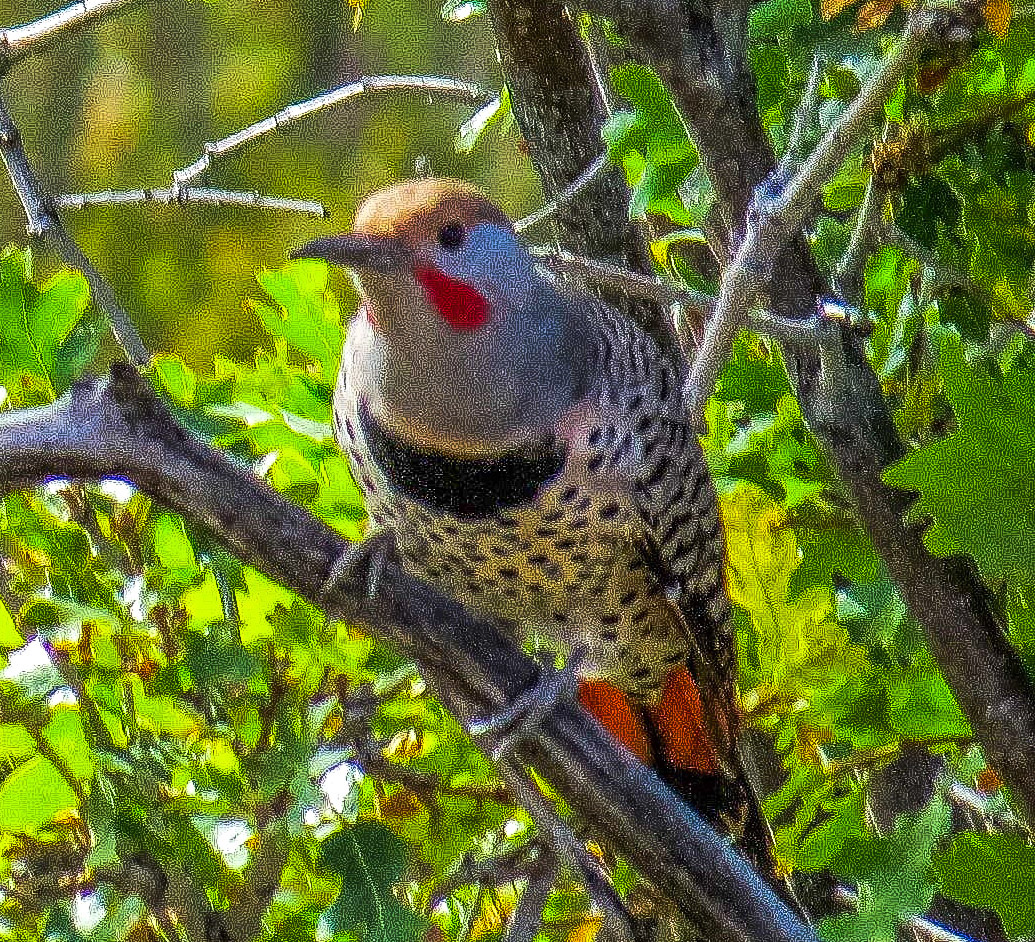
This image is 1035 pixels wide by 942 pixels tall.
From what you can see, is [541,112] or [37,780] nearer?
[37,780]

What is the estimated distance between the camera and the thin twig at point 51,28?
101cm

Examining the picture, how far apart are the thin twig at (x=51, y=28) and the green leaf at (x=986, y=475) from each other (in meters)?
0.64

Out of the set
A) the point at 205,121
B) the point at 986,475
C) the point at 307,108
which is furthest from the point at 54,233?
the point at 205,121

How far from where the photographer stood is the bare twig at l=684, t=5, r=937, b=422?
72 cm

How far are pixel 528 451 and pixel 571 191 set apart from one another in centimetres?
22

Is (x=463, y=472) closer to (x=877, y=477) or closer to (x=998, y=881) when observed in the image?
(x=877, y=477)

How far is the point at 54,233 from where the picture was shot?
995mm

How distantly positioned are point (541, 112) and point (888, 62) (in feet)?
1.91

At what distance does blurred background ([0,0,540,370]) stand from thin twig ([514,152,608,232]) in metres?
1.35

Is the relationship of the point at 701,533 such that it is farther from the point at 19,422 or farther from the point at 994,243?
the point at 19,422

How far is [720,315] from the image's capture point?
81cm

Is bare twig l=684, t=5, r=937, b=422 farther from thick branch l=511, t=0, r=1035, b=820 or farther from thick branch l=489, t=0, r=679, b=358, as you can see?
thick branch l=489, t=0, r=679, b=358

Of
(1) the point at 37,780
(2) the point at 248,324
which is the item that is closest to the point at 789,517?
(1) the point at 37,780

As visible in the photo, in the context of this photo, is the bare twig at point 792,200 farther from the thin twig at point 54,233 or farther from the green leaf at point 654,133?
the thin twig at point 54,233
